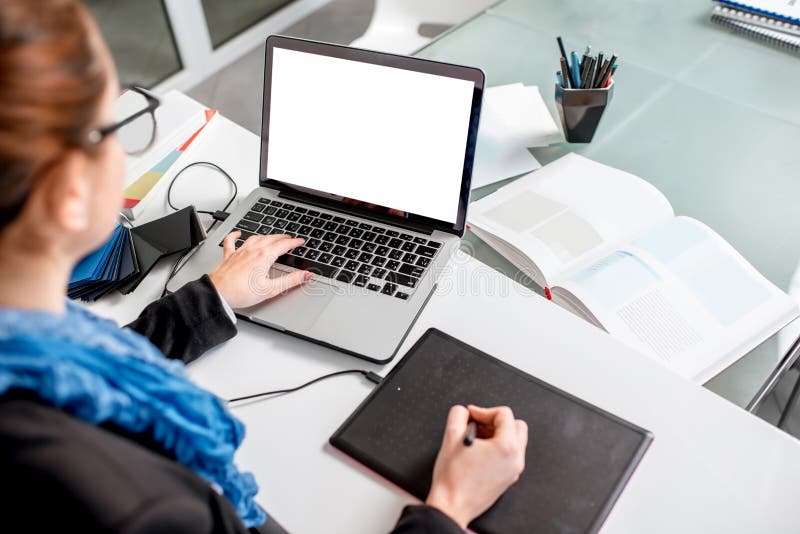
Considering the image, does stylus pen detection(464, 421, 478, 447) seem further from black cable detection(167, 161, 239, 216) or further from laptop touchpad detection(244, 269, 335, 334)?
black cable detection(167, 161, 239, 216)

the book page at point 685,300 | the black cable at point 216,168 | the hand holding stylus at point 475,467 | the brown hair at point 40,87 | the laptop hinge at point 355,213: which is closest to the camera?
the brown hair at point 40,87

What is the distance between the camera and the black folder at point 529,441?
0.67 m

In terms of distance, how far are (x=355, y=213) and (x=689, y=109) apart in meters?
0.75

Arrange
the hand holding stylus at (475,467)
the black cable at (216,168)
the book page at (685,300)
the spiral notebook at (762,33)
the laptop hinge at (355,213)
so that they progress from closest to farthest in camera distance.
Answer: the hand holding stylus at (475,467), the book page at (685,300), the laptop hinge at (355,213), the black cable at (216,168), the spiral notebook at (762,33)

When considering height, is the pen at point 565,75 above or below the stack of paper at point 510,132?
above

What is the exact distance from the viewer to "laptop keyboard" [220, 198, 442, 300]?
2.99 ft

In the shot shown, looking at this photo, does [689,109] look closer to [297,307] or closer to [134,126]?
[297,307]

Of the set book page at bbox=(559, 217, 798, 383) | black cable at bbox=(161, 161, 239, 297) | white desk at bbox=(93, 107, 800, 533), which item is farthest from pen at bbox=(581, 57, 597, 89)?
black cable at bbox=(161, 161, 239, 297)

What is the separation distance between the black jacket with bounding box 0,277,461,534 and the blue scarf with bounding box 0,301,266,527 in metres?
0.02

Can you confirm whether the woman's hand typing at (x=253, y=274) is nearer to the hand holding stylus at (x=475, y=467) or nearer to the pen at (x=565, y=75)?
the hand holding stylus at (x=475, y=467)

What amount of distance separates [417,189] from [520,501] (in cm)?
47

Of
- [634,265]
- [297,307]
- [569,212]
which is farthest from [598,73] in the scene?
[297,307]

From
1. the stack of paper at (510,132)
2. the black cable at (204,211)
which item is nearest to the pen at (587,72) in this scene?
the stack of paper at (510,132)

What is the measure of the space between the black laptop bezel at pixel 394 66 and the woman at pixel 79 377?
37 centimetres
